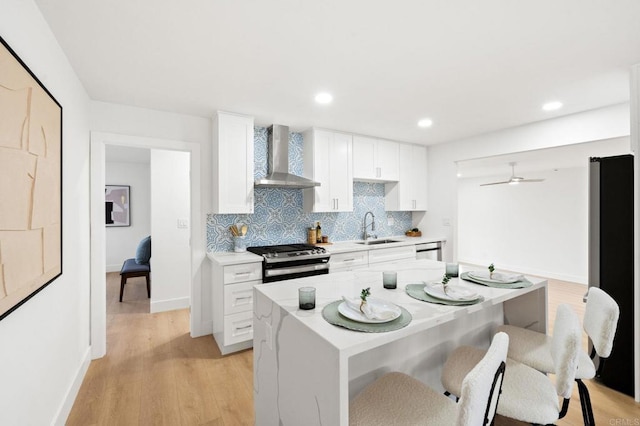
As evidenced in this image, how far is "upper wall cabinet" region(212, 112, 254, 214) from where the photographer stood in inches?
123

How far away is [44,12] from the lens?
159 centimetres

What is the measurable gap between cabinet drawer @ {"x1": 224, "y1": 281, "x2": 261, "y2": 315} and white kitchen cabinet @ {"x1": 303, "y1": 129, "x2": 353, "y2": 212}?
131 centimetres

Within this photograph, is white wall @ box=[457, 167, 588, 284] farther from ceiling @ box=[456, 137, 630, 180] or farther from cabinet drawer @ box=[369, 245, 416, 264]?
cabinet drawer @ box=[369, 245, 416, 264]

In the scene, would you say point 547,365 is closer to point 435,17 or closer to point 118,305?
point 435,17

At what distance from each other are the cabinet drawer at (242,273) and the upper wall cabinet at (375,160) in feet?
6.28

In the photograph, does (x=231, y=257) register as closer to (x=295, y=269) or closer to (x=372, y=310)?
(x=295, y=269)

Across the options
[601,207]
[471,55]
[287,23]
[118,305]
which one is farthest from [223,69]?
[118,305]

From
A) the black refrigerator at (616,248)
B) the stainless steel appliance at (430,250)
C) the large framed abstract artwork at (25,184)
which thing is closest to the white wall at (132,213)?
the large framed abstract artwork at (25,184)

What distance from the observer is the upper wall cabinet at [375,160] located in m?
4.16

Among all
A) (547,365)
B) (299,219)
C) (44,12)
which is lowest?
(547,365)

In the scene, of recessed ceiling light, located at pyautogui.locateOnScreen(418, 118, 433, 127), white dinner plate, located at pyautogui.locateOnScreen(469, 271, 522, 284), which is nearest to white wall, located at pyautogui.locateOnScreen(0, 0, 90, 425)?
white dinner plate, located at pyautogui.locateOnScreen(469, 271, 522, 284)

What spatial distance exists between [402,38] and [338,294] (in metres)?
1.58

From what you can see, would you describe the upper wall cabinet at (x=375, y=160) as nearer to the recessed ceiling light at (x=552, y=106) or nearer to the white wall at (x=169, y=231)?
the recessed ceiling light at (x=552, y=106)

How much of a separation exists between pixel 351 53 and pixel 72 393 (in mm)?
3040
